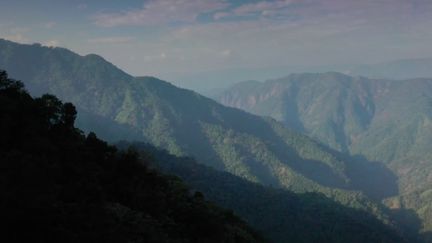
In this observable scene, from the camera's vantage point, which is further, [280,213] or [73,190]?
[280,213]

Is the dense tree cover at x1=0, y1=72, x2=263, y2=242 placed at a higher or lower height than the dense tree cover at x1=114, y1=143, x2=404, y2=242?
higher

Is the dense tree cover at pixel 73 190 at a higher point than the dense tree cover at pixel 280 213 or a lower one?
higher

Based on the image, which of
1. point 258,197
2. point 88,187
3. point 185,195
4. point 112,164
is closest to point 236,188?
point 258,197

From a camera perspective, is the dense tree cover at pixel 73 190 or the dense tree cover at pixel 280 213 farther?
the dense tree cover at pixel 280 213

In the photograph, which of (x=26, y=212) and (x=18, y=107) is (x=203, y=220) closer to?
(x=18, y=107)

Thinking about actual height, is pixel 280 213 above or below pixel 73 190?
below
